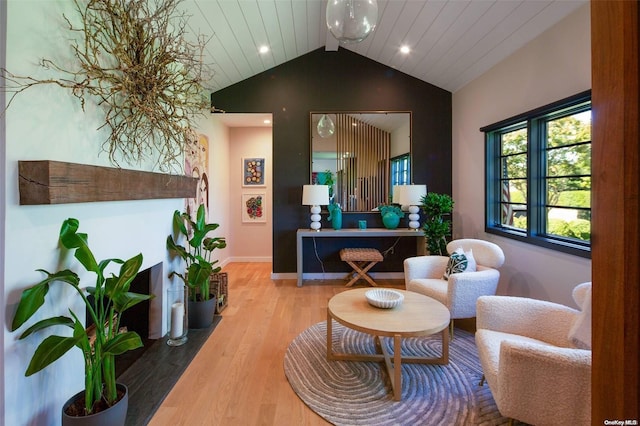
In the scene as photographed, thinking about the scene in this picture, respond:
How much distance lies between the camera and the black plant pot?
2889 mm

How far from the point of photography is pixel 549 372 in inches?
54.6

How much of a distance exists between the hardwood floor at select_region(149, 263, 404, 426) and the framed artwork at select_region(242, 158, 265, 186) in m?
2.44

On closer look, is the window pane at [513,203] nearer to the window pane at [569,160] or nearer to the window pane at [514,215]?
the window pane at [514,215]

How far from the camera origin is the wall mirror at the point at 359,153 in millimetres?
4527

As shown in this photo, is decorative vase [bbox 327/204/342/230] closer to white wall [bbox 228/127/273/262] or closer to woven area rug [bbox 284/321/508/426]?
white wall [bbox 228/127/273/262]

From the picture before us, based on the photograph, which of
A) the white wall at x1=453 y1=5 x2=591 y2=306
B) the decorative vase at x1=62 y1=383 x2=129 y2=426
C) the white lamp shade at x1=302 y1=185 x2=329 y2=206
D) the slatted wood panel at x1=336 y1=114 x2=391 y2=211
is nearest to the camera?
the decorative vase at x1=62 y1=383 x2=129 y2=426

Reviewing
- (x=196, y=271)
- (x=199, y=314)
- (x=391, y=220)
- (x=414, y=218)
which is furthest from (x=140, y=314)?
(x=414, y=218)

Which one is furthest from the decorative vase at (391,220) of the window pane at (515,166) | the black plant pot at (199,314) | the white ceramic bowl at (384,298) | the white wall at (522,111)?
the black plant pot at (199,314)

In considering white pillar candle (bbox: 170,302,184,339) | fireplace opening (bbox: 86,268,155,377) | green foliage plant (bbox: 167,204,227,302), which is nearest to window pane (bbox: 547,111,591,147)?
green foliage plant (bbox: 167,204,227,302)

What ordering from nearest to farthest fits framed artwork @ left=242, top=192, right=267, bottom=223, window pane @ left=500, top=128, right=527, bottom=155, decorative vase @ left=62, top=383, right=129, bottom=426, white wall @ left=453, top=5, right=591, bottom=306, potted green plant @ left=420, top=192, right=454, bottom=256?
decorative vase @ left=62, top=383, right=129, bottom=426 → white wall @ left=453, top=5, right=591, bottom=306 → window pane @ left=500, top=128, right=527, bottom=155 → potted green plant @ left=420, top=192, right=454, bottom=256 → framed artwork @ left=242, top=192, right=267, bottom=223

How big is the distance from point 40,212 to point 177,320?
1.51 meters

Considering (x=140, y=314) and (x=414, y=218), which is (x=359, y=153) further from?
(x=140, y=314)

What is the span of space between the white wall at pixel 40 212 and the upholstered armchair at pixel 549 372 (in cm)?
220

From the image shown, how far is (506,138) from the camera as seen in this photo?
140 inches
